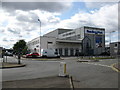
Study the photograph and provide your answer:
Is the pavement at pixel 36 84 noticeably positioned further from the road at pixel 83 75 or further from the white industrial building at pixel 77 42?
the white industrial building at pixel 77 42

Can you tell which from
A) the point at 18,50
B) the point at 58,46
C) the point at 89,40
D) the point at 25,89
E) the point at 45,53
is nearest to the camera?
the point at 25,89

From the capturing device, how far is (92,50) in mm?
67312

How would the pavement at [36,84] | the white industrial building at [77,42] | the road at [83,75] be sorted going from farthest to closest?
the white industrial building at [77,42], the road at [83,75], the pavement at [36,84]

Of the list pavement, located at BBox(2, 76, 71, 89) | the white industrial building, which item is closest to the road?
pavement, located at BBox(2, 76, 71, 89)

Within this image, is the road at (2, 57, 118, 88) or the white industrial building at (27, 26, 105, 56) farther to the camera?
the white industrial building at (27, 26, 105, 56)

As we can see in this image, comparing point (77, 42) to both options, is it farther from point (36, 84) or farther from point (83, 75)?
point (36, 84)

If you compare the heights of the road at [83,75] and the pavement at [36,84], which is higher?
the pavement at [36,84]

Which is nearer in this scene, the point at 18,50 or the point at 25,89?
the point at 25,89

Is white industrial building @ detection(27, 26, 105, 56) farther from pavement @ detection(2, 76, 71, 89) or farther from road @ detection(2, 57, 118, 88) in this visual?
pavement @ detection(2, 76, 71, 89)

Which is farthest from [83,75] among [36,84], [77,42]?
[77,42]

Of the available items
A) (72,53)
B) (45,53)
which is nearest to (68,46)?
(72,53)

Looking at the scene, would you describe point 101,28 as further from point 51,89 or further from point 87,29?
point 51,89

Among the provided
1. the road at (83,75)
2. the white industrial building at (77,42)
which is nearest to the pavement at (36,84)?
the road at (83,75)

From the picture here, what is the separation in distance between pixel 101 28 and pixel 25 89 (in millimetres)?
68183
